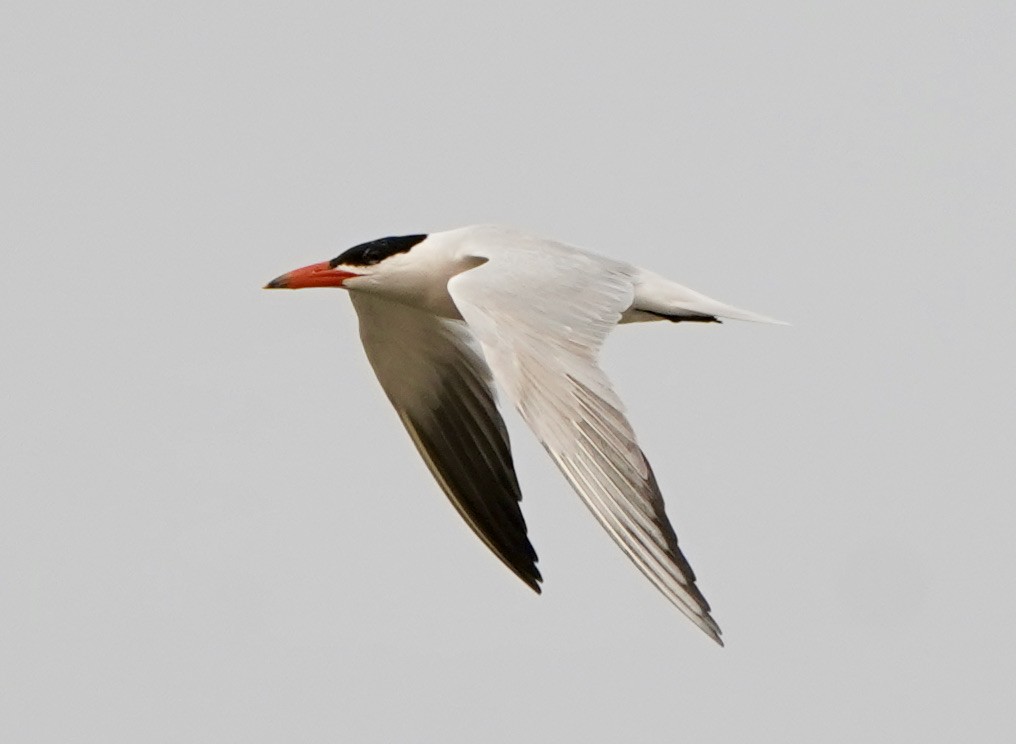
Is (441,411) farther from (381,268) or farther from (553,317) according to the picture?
(553,317)

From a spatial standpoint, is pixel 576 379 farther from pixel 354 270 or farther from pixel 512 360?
pixel 354 270

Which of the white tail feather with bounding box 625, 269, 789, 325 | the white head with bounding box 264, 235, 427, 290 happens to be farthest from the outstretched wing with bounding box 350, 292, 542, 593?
the white tail feather with bounding box 625, 269, 789, 325

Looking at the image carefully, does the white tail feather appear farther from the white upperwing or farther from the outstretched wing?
the outstretched wing

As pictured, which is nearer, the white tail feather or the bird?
the bird

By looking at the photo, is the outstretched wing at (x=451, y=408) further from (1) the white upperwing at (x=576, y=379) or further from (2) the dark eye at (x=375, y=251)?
(1) the white upperwing at (x=576, y=379)

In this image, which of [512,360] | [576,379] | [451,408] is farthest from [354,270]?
[576,379]

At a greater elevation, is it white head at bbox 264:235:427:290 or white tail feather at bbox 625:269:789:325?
white head at bbox 264:235:427:290
